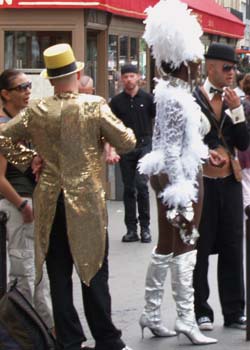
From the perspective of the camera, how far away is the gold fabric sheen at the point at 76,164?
5.90m

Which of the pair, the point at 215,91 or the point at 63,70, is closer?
the point at 63,70

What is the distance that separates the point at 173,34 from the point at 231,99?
0.66m

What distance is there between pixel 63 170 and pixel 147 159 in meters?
0.91

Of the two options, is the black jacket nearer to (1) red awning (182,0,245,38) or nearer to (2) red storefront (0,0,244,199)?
(2) red storefront (0,0,244,199)

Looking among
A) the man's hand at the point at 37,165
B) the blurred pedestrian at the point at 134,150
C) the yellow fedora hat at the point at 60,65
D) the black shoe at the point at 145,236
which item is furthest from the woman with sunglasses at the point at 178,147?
the blurred pedestrian at the point at 134,150

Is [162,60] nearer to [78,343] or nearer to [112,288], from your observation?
[78,343]

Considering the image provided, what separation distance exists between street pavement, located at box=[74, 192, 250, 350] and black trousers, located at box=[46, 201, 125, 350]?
2.56ft

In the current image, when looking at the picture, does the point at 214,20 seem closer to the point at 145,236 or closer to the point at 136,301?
the point at 145,236

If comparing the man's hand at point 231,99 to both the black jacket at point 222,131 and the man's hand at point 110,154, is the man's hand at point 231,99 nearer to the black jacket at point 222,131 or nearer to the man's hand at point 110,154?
the black jacket at point 222,131

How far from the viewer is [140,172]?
22.4 ft

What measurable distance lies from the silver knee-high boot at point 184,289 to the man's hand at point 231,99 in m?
1.02

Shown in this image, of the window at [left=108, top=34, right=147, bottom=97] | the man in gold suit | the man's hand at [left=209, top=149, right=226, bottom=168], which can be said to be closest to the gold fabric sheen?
the man in gold suit

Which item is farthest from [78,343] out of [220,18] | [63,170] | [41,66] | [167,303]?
[220,18]

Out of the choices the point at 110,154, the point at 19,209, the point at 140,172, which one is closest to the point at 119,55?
the point at 140,172
